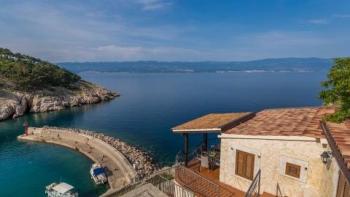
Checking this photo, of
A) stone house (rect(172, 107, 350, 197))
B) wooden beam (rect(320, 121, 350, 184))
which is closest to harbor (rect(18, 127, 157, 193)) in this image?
stone house (rect(172, 107, 350, 197))

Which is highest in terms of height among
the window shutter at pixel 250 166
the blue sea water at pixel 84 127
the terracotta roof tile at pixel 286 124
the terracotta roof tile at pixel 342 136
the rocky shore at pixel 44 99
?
the terracotta roof tile at pixel 342 136

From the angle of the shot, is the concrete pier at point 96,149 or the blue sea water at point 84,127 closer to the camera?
the concrete pier at point 96,149

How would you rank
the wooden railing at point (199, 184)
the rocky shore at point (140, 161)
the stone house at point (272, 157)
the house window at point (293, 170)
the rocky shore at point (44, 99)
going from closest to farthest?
the stone house at point (272, 157) < the house window at point (293, 170) < the wooden railing at point (199, 184) < the rocky shore at point (140, 161) < the rocky shore at point (44, 99)

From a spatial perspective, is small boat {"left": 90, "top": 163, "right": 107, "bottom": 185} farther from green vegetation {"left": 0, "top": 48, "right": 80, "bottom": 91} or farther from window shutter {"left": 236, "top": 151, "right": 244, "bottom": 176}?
green vegetation {"left": 0, "top": 48, "right": 80, "bottom": 91}

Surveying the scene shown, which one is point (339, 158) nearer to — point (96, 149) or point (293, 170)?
point (293, 170)

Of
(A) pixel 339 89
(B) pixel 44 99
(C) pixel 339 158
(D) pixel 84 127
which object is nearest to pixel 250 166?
(A) pixel 339 89

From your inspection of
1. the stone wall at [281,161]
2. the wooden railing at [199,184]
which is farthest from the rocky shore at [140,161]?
the stone wall at [281,161]

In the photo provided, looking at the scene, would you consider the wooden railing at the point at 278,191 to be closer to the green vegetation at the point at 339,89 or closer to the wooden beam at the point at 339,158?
the green vegetation at the point at 339,89

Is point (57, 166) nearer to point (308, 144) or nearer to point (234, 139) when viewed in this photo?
point (234, 139)
